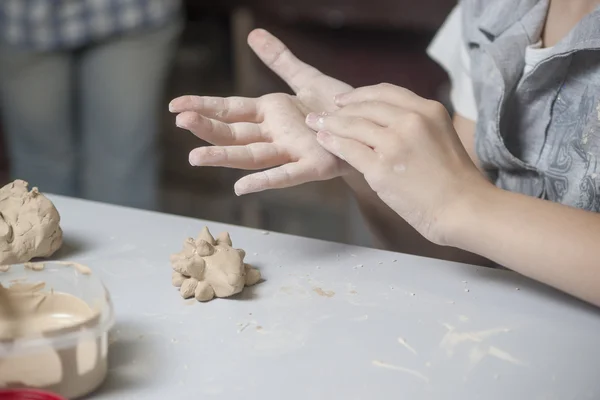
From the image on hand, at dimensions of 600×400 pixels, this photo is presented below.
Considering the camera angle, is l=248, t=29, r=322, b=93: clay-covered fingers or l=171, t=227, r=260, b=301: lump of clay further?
l=248, t=29, r=322, b=93: clay-covered fingers

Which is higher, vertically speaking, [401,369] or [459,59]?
[459,59]

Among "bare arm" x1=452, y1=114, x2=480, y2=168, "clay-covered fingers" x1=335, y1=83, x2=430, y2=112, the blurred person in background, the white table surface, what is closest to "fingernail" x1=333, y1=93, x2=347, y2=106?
"clay-covered fingers" x1=335, y1=83, x2=430, y2=112

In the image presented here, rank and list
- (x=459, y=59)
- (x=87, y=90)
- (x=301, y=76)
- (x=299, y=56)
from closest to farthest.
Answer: (x=301, y=76), (x=459, y=59), (x=87, y=90), (x=299, y=56)

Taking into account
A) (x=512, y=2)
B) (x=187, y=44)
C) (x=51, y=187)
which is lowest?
(x=51, y=187)

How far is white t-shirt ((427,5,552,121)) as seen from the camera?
2.82 feet

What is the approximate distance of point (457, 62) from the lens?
1.07 metres

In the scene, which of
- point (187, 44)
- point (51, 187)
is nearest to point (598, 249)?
point (51, 187)

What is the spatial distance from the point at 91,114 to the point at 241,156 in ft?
3.51

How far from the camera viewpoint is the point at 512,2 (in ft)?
2.91

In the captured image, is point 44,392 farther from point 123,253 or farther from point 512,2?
point 512,2

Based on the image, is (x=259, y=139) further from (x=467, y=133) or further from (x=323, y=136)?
(x=467, y=133)

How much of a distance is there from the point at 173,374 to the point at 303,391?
104 millimetres

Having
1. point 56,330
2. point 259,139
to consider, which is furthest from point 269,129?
point 56,330

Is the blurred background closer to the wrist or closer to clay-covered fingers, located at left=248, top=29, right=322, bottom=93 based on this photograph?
clay-covered fingers, located at left=248, top=29, right=322, bottom=93
